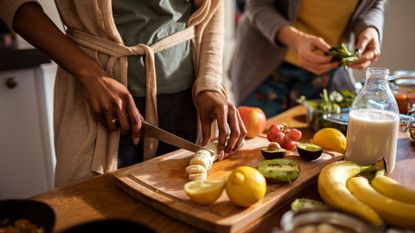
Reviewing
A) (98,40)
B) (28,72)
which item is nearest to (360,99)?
→ (98,40)

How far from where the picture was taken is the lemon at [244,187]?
2.40 ft

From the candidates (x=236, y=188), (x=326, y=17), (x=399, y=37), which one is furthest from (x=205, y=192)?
(x=399, y=37)

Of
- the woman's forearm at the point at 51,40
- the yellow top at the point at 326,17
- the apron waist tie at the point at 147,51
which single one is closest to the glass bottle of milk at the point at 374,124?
the apron waist tie at the point at 147,51

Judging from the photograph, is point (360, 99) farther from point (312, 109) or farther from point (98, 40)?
point (98, 40)

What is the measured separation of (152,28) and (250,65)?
85 centimetres

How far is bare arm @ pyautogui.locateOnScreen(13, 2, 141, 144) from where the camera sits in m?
0.93

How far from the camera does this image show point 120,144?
1.07m

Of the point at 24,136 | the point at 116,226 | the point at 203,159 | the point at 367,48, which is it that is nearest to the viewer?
the point at 116,226

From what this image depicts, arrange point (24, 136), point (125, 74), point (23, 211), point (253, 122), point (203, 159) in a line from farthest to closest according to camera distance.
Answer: point (24, 136), point (253, 122), point (125, 74), point (203, 159), point (23, 211)

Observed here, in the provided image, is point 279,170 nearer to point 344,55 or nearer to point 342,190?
point 342,190

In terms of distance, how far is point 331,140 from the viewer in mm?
1074

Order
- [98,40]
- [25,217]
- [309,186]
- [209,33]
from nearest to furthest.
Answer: [25,217] → [309,186] → [98,40] → [209,33]

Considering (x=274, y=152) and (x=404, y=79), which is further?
(x=404, y=79)

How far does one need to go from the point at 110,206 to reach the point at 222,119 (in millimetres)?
348
